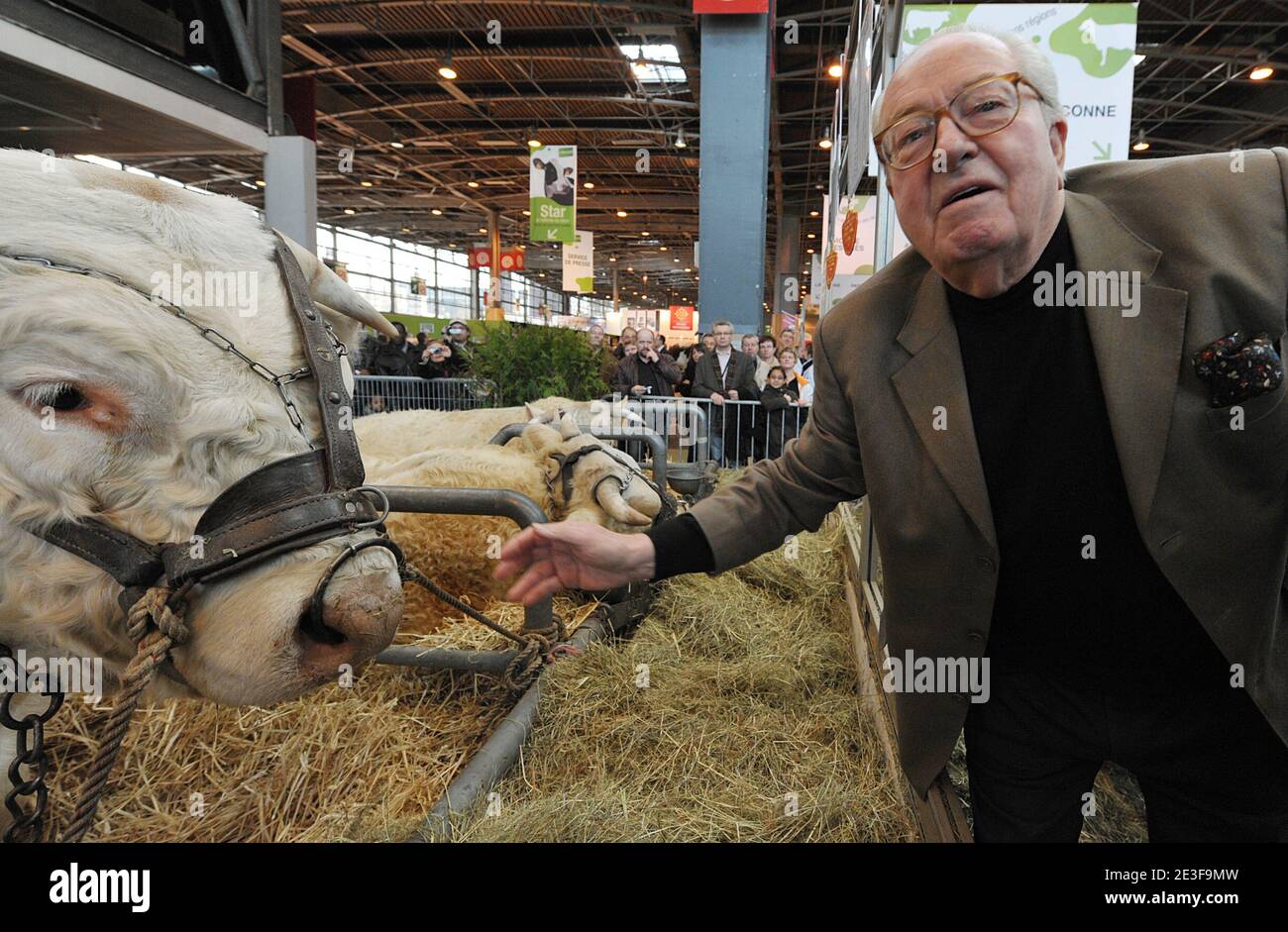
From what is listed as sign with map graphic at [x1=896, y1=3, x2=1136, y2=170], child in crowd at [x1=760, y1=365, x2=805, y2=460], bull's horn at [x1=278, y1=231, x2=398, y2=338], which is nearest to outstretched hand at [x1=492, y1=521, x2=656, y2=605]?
bull's horn at [x1=278, y1=231, x2=398, y2=338]

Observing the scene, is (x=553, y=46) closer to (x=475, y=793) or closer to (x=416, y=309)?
(x=475, y=793)

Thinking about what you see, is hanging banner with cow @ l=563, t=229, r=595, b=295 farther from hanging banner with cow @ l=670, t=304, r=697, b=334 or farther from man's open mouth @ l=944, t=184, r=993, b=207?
man's open mouth @ l=944, t=184, r=993, b=207

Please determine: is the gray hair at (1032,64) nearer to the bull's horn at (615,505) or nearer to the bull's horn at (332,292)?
the bull's horn at (332,292)

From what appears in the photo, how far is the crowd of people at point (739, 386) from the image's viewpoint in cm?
760

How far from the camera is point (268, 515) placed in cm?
124

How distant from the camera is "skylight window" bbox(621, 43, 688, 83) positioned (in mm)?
14547

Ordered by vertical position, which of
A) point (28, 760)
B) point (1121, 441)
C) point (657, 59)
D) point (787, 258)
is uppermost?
point (657, 59)

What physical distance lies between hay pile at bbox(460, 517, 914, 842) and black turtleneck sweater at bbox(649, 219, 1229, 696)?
936 millimetres

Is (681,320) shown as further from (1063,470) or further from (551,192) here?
(1063,470)

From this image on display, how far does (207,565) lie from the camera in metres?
1.20

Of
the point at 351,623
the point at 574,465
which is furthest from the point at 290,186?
the point at 351,623

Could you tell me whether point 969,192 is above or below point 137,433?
above

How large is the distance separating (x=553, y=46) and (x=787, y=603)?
14.7 meters

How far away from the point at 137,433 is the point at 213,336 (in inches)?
7.9
